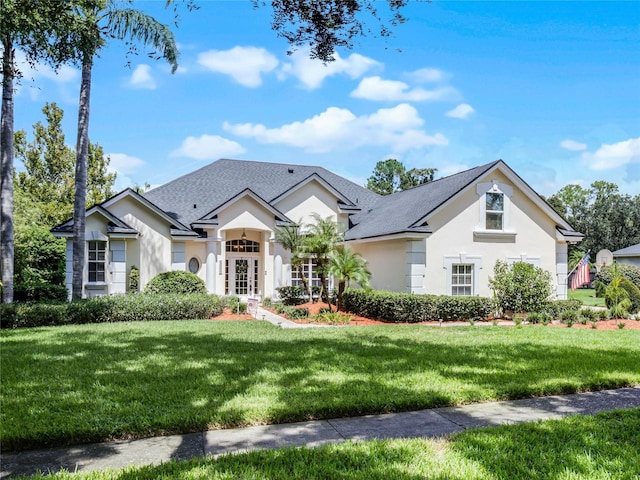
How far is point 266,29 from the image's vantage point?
7145mm

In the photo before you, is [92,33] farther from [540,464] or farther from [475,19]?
[540,464]

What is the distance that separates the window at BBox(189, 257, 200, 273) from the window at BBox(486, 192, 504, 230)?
13.3 metres

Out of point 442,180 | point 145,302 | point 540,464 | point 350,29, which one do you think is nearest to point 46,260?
point 145,302

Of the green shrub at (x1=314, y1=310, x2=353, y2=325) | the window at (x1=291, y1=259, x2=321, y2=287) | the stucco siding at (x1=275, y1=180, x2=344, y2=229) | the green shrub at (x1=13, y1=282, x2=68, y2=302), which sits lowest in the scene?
the green shrub at (x1=314, y1=310, x2=353, y2=325)

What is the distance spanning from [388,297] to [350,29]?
1098cm

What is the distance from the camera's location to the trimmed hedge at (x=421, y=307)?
1587 cm

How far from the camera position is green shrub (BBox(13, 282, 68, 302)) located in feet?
60.0

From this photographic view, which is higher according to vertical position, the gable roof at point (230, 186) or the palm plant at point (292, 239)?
the gable roof at point (230, 186)

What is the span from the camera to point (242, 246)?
74.3 ft

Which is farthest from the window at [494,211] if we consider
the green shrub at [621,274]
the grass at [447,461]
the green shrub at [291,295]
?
the grass at [447,461]

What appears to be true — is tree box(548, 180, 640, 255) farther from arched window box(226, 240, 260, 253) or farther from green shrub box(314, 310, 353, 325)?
Answer: green shrub box(314, 310, 353, 325)

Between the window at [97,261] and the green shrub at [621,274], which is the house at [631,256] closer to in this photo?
the green shrub at [621,274]

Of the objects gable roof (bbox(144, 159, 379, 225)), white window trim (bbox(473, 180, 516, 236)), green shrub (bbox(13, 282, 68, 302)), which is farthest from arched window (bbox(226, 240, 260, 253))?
white window trim (bbox(473, 180, 516, 236))

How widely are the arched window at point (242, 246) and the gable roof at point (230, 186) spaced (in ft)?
6.48
